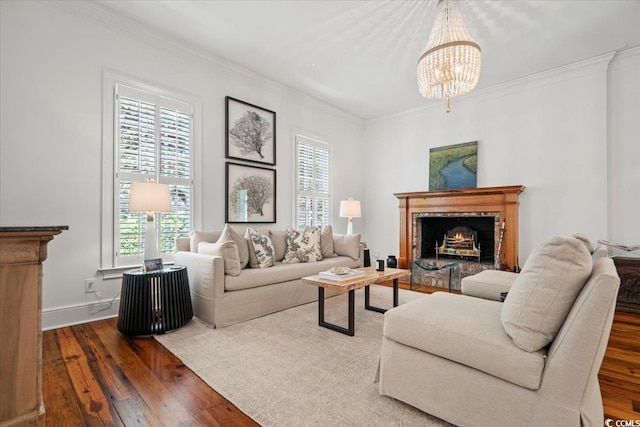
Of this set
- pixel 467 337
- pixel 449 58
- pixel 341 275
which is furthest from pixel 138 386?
pixel 449 58

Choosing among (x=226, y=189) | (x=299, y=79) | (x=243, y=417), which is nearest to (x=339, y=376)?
(x=243, y=417)

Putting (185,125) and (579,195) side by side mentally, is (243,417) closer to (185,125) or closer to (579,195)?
(185,125)

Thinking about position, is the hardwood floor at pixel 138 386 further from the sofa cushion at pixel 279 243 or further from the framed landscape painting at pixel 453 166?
the framed landscape painting at pixel 453 166

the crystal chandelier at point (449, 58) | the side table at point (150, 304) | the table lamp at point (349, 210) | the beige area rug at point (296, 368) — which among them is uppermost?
the crystal chandelier at point (449, 58)

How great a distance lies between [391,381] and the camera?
5.46 feet

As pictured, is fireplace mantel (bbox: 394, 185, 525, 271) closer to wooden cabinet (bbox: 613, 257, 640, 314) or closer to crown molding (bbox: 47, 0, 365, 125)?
wooden cabinet (bbox: 613, 257, 640, 314)

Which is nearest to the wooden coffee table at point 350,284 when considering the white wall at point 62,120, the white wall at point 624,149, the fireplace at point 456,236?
the white wall at point 62,120

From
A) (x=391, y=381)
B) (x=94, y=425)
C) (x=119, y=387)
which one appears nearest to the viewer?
(x=94, y=425)

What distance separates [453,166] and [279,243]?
128 inches

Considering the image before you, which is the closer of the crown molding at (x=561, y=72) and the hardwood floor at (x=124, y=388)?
the hardwood floor at (x=124, y=388)

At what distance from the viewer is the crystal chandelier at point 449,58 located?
8.05 feet

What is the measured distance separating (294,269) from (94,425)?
219 cm

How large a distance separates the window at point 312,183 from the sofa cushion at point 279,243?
1067mm

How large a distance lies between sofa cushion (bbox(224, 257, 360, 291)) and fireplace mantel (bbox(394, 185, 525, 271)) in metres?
1.91
